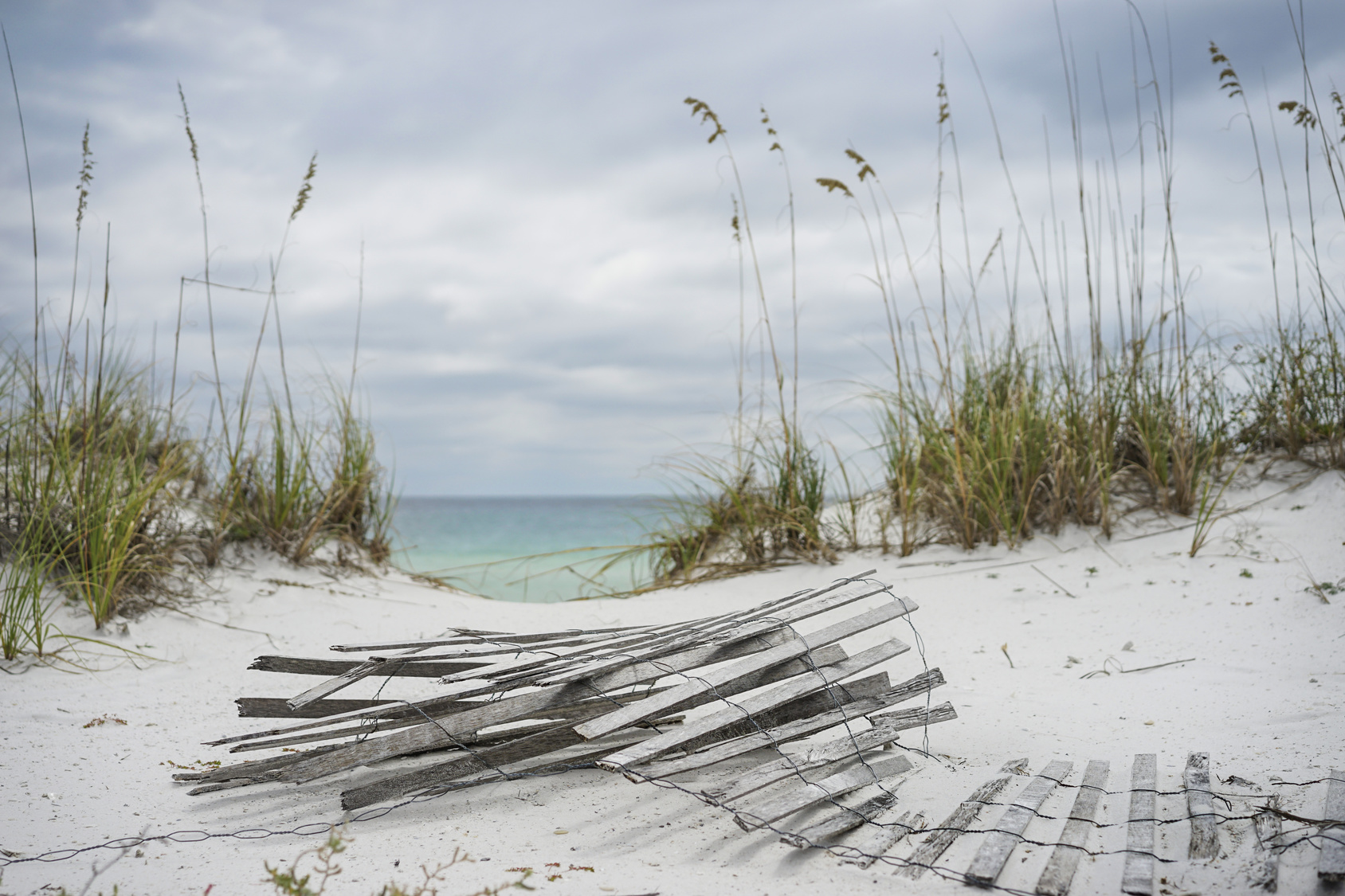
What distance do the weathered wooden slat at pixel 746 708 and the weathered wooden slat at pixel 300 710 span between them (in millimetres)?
865

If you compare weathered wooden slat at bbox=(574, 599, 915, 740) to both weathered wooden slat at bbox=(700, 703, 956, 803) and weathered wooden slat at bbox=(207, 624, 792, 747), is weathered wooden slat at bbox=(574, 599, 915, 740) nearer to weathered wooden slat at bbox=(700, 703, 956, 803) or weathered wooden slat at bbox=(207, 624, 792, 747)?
weathered wooden slat at bbox=(207, 624, 792, 747)

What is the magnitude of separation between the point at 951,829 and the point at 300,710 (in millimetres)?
2111

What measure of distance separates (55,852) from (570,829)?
1.45 meters

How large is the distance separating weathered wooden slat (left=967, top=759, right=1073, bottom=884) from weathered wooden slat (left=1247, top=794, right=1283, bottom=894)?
0.54m

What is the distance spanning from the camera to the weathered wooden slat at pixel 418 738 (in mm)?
2539

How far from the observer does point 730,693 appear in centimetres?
274

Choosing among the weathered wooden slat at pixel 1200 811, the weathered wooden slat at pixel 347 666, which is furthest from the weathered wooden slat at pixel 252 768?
the weathered wooden slat at pixel 1200 811

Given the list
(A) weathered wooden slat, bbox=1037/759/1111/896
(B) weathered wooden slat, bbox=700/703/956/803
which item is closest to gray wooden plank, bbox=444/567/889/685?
(B) weathered wooden slat, bbox=700/703/956/803

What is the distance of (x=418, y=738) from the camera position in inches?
102

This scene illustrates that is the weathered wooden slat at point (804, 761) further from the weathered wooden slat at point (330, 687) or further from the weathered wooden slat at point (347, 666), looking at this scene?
the weathered wooden slat at point (330, 687)

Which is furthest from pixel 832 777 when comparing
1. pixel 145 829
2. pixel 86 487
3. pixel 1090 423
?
pixel 86 487

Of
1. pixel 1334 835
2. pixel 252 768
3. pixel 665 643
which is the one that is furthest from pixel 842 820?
pixel 252 768

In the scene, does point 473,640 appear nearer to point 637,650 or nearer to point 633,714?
point 637,650

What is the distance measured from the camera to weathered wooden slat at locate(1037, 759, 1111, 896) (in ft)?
Answer: 6.82
